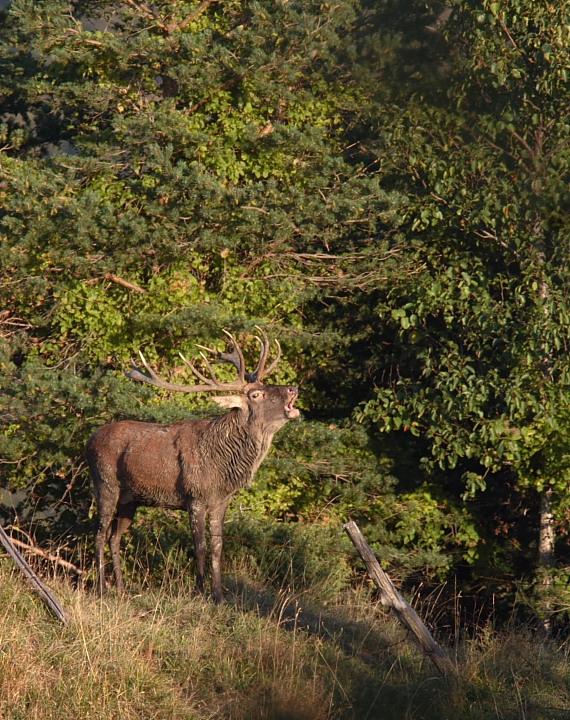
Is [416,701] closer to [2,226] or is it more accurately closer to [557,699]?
[557,699]

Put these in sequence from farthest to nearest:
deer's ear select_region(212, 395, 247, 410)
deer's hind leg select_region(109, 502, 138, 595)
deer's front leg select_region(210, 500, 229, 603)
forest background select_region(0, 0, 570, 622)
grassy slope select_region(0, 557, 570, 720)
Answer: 1. forest background select_region(0, 0, 570, 622)
2. deer's hind leg select_region(109, 502, 138, 595)
3. deer's ear select_region(212, 395, 247, 410)
4. deer's front leg select_region(210, 500, 229, 603)
5. grassy slope select_region(0, 557, 570, 720)

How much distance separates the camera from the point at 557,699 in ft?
23.6

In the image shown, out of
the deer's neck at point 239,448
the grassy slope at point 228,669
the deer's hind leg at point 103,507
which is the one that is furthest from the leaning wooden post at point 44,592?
the deer's neck at point 239,448

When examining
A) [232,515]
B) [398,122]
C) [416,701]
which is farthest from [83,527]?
[416,701]

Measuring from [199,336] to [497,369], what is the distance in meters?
3.94

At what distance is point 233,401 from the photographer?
28.5 feet

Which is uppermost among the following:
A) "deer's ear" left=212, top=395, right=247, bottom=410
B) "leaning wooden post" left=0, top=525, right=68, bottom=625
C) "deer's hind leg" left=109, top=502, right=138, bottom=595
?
"deer's ear" left=212, top=395, right=247, bottom=410

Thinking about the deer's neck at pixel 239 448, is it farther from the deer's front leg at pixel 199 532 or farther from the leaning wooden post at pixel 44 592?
the leaning wooden post at pixel 44 592

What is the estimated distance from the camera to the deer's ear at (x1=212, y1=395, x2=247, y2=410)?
8.60 meters

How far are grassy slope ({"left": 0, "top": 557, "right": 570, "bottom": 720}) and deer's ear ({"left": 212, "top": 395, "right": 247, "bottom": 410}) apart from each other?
5.56 ft

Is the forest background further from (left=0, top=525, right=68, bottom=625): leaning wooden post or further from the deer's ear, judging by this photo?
(left=0, top=525, right=68, bottom=625): leaning wooden post

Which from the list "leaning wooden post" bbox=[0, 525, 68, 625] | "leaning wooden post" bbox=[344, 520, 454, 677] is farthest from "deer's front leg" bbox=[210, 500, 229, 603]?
"leaning wooden post" bbox=[344, 520, 454, 677]

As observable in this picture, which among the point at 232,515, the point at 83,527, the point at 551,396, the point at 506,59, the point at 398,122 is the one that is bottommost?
the point at 83,527

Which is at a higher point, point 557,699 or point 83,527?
point 557,699
